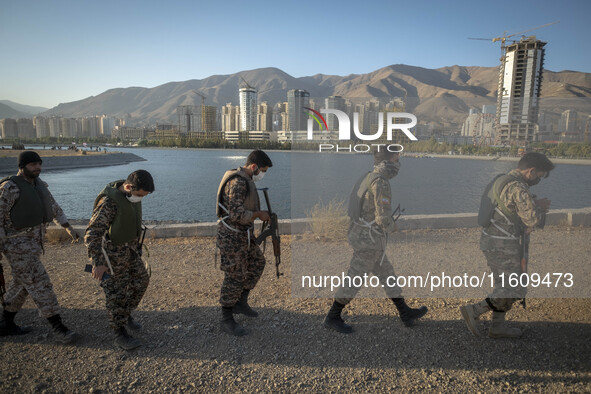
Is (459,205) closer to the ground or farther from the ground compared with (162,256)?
farther from the ground

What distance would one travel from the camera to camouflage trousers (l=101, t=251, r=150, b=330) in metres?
3.36

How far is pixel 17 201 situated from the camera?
3.50 m

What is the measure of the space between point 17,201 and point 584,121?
269 inches

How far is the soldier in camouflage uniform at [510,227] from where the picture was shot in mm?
3369

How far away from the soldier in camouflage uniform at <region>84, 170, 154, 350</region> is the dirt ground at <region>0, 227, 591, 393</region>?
1.30 feet

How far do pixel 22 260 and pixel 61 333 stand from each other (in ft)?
2.63

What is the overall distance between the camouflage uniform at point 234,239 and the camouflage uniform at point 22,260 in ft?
5.60

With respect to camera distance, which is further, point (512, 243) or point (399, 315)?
point (399, 315)

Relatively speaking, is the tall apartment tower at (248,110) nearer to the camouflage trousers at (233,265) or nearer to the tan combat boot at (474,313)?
the camouflage trousers at (233,265)

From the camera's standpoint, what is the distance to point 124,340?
345 cm

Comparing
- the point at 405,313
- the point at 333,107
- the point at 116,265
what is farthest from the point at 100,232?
the point at 333,107

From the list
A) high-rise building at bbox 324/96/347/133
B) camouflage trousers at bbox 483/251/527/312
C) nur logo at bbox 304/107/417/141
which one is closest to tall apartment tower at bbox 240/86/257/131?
high-rise building at bbox 324/96/347/133

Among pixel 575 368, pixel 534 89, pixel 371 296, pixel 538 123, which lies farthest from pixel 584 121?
pixel 371 296

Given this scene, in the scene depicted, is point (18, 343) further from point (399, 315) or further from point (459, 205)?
point (459, 205)
